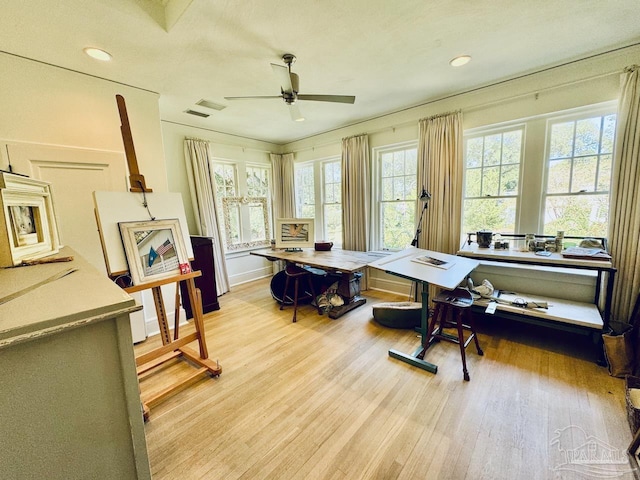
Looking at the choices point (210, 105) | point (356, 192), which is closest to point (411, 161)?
point (356, 192)

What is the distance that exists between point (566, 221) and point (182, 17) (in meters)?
3.96

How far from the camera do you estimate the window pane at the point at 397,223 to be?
3932 millimetres

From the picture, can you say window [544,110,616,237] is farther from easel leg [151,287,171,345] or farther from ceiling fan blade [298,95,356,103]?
easel leg [151,287,171,345]

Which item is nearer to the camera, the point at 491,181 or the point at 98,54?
the point at 98,54

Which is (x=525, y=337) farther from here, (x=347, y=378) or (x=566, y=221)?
(x=347, y=378)

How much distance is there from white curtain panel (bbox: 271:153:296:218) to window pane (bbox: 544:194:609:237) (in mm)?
3950

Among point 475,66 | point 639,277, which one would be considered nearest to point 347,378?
point 639,277

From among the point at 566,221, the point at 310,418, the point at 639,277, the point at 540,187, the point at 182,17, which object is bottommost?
the point at 310,418

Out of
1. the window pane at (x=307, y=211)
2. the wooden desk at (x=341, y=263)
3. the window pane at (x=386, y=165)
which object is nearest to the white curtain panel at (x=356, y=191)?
the window pane at (x=386, y=165)

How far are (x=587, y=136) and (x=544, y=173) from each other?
0.46 metres

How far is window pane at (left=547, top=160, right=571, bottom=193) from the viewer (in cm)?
272

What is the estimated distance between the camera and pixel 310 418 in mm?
1743

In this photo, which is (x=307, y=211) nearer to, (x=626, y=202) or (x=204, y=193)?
(x=204, y=193)

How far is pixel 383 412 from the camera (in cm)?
177
